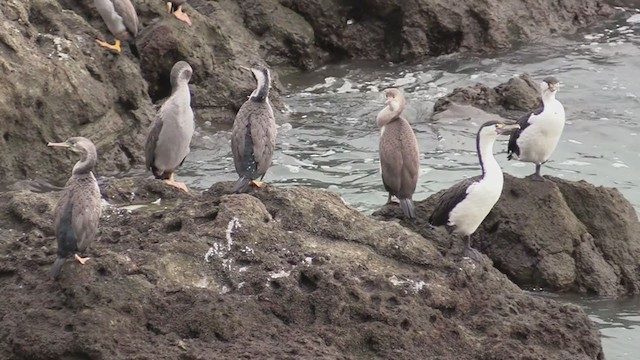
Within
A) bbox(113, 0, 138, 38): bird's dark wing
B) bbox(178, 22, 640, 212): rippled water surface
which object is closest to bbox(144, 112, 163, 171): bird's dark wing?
bbox(178, 22, 640, 212): rippled water surface

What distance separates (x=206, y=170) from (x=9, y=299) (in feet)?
23.9

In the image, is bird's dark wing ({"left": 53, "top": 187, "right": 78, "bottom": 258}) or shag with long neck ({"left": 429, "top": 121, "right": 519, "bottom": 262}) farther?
shag with long neck ({"left": 429, "top": 121, "right": 519, "bottom": 262})

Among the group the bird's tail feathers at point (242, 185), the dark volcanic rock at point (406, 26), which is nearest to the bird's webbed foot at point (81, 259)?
the bird's tail feathers at point (242, 185)

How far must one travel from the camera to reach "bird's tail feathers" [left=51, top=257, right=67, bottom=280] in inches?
279

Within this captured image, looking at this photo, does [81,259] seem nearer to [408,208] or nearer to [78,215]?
[78,215]

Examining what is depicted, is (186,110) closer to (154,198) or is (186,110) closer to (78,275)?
(154,198)

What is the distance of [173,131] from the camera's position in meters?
11.1

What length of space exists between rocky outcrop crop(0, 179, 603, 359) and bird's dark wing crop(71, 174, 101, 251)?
0.50 ft

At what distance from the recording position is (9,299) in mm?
7113

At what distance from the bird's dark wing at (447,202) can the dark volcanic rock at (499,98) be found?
741 cm

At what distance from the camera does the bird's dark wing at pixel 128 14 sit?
14789mm

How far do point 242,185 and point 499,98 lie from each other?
8.80m

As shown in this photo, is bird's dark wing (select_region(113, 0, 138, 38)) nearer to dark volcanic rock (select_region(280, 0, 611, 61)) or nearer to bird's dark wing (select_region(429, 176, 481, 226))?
dark volcanic rock (select_region(280, 0, 611, 61))

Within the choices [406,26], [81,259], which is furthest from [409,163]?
[406,26]
